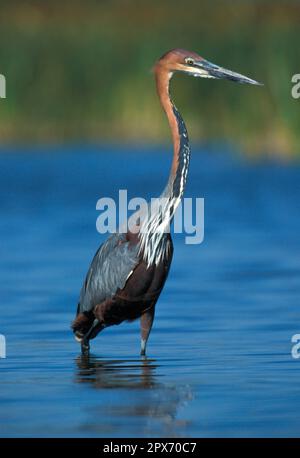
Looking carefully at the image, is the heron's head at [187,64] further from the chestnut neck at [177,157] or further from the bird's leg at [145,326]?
the bird's leg at [145,326]

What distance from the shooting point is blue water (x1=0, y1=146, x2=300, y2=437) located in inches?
311

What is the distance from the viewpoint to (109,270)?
32.3 feet

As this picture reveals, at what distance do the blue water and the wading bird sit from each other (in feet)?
0.83

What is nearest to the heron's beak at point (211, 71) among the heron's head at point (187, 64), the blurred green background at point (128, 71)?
the heron's head at point (187, 64)

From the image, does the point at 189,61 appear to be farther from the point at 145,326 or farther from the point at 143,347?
the point at 143,347

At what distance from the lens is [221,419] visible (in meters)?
7.74

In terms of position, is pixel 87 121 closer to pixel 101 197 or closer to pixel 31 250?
pixel 101 197

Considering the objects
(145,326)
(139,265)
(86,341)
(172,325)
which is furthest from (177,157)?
(172,325)

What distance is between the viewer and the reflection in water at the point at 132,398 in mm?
7633

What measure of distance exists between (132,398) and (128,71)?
15076mm

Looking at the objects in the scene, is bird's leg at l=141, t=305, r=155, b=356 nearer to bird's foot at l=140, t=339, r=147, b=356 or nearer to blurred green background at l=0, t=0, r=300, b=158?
bird's foot at l=140, t=339, r=147, b=356

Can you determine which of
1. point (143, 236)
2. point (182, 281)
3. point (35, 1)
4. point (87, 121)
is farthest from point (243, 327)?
point (35, 1)

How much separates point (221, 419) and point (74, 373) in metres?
1.72

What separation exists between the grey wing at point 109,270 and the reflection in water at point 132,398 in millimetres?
420
